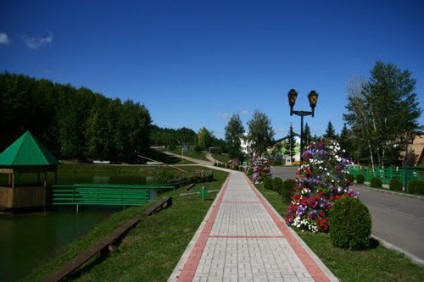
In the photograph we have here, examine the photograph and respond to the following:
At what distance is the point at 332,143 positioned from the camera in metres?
10.7

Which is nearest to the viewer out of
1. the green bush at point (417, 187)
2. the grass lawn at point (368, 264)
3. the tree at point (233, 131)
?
the grass lawn at point (368, 264)

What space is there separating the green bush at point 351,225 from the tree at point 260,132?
166 feet

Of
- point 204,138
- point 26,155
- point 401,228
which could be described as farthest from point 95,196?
point 204,138

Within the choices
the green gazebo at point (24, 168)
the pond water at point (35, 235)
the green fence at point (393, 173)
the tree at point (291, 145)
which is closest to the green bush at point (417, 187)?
the green fence at point (393, 173)

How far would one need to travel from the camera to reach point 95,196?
20.6 m

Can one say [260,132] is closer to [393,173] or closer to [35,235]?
[393,173]

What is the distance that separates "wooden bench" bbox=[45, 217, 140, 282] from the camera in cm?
631

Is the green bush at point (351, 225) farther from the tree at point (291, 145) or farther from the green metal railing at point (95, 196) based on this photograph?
the tree at point (291, 145)

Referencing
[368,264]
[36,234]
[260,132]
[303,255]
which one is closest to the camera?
[368,264]

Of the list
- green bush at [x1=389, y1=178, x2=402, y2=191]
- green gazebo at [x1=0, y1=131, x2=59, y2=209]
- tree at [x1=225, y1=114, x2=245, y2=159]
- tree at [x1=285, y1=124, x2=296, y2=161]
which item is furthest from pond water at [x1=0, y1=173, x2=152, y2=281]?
tree at [x1=285, y1=124, x2=296, y2=161]

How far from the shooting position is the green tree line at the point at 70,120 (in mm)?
58312

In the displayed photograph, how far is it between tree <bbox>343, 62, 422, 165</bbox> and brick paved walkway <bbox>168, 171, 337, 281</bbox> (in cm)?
3567

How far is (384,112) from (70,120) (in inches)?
1820

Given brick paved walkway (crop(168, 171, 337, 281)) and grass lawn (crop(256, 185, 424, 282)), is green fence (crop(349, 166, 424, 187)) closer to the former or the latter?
brick paved walkway (crop(168, 171, 337, 281))
